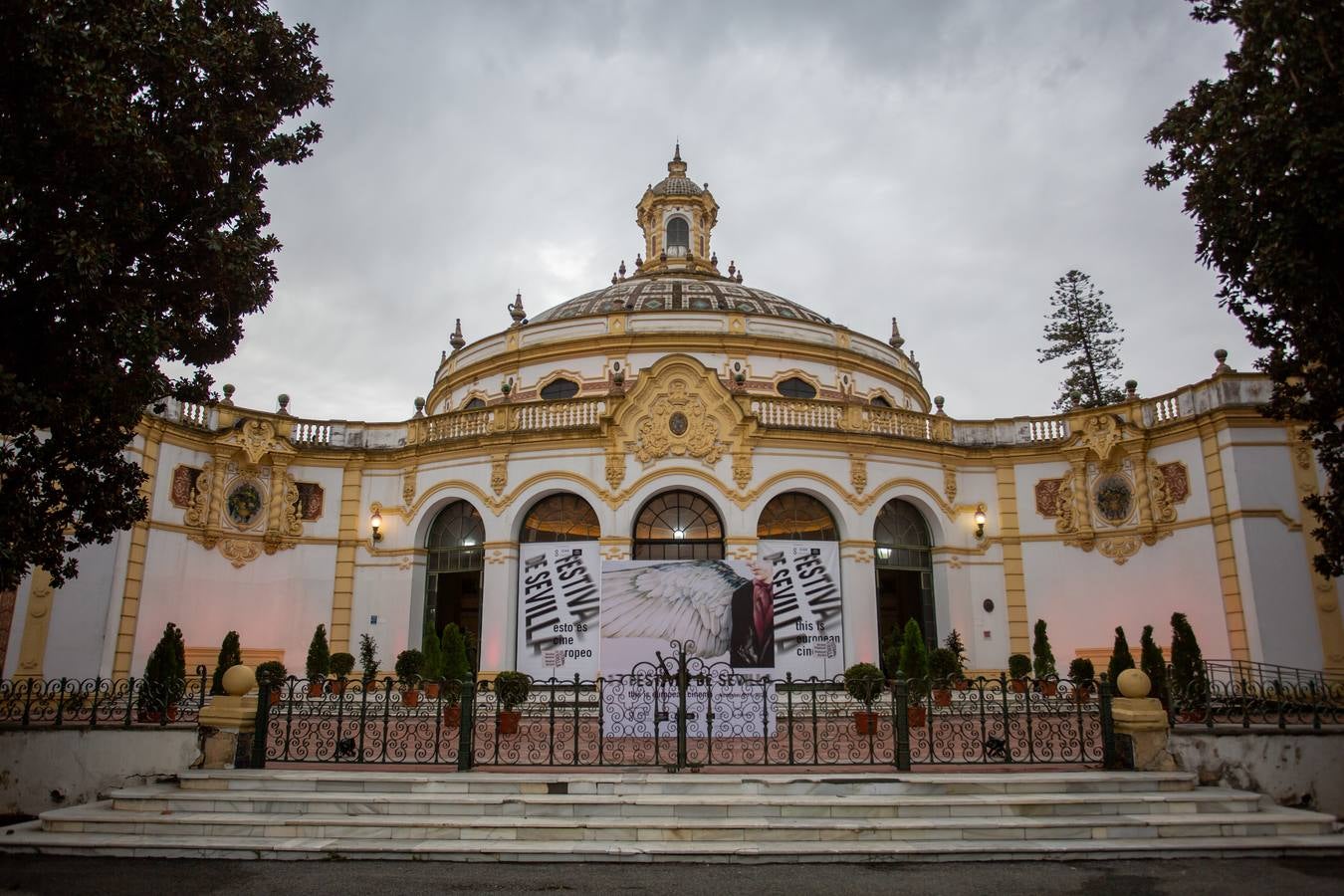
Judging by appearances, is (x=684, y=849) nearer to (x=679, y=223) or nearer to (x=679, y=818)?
(x=679, y=818)

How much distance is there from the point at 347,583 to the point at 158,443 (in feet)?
20.3

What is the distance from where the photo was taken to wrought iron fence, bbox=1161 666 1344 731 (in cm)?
1223

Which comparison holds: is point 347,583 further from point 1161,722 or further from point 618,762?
point 1161,722

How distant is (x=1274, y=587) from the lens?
2044 cm

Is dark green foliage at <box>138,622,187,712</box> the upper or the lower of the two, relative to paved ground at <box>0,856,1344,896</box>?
upper

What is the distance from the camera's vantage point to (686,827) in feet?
32.6

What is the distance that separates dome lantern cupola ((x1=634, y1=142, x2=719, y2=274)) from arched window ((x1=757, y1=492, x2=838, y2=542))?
725 inches

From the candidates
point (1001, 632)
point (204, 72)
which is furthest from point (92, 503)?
point (1001, 632)


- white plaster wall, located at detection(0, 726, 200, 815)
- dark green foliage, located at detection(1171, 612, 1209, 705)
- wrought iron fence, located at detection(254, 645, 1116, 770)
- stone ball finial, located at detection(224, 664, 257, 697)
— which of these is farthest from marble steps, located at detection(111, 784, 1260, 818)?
dark green foliage, located at detection(1171, 612, 1209, 705)

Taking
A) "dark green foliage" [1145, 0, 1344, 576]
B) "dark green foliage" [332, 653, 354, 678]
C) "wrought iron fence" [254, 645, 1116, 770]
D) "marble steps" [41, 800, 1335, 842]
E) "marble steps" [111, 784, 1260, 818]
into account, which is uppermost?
"dark green foliage" [1145, 0, 1344, 576]

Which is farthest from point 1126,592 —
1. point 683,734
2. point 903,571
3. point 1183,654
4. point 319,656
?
point 319,656

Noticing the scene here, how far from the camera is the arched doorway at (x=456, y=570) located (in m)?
24.7

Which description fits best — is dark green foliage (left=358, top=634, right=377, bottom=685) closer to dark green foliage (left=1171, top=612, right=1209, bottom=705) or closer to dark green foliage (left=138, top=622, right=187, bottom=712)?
dark green foliage (left=138, top=622, right=187, bottom=712)

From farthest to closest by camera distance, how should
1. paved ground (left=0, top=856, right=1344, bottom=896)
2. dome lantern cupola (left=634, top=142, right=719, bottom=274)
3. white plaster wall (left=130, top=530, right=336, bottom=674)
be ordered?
dome lantern cupola (left=634, top=142, right=719, bottom=274)
white plaster wall (left=130, top=530, right=336, bottom=674)
paved ground (left=0, top=856, right=1344, bottom=896)
